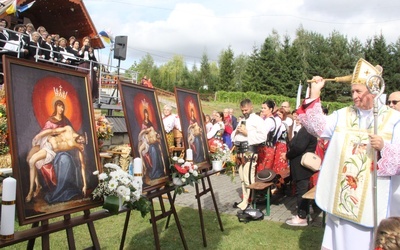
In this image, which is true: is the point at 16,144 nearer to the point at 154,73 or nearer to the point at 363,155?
the point at 363,155

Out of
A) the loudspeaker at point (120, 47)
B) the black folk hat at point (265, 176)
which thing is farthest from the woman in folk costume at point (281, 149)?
the loudspeaker at point (120, 47)

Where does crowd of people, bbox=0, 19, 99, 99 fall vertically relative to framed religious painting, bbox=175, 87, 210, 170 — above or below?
above

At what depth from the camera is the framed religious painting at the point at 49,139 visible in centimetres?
217

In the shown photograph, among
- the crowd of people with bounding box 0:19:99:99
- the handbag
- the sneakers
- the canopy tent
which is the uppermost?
the canopy tent

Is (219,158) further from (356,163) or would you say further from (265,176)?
(356,163)

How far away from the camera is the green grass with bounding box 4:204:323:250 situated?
4.72 meters

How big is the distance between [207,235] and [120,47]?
903 centimetres

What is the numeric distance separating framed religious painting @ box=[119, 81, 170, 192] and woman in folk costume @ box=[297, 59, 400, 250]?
1.61 metres

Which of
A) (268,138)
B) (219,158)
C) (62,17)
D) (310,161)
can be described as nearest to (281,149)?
(268,138)

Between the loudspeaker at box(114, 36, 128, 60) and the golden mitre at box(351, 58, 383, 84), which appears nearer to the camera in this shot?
the golden mitre at box(351, 58, 383, 84)

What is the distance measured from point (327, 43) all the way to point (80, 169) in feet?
179

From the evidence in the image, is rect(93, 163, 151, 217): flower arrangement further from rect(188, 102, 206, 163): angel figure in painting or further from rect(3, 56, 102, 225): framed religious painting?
rect(188, 102, 206, 163): angel figure in painting

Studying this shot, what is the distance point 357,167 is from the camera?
10.3 feet

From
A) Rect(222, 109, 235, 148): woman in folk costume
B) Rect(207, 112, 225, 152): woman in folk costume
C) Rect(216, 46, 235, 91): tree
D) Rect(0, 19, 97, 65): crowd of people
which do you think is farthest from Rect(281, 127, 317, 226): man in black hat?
Rect(216, 46, 235, 91): tree
